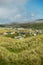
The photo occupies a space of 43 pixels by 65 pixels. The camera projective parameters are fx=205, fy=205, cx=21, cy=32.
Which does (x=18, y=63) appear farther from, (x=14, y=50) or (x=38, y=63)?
(x=14, y=50)

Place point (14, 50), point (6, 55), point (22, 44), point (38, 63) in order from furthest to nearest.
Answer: point (22, 44)
point (14, 50)
point (6, 55)
point (38, 63)

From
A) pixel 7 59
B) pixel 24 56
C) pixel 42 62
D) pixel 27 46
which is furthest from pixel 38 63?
pixel 27 46

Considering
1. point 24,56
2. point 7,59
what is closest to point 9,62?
point 7,59

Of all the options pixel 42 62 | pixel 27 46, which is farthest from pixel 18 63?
pixel 27 46

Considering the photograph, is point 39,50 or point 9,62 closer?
point 9,62

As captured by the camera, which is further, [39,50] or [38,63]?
[39,50]

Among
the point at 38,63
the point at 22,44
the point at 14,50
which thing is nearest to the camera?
the point at 38,63

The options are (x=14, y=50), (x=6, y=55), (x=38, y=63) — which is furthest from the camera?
(x=14, y=50)

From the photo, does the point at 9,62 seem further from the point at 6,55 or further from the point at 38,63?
the point at 38,63

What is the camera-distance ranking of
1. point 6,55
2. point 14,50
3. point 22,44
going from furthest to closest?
point 22,44, point 14,50, point 6,55
